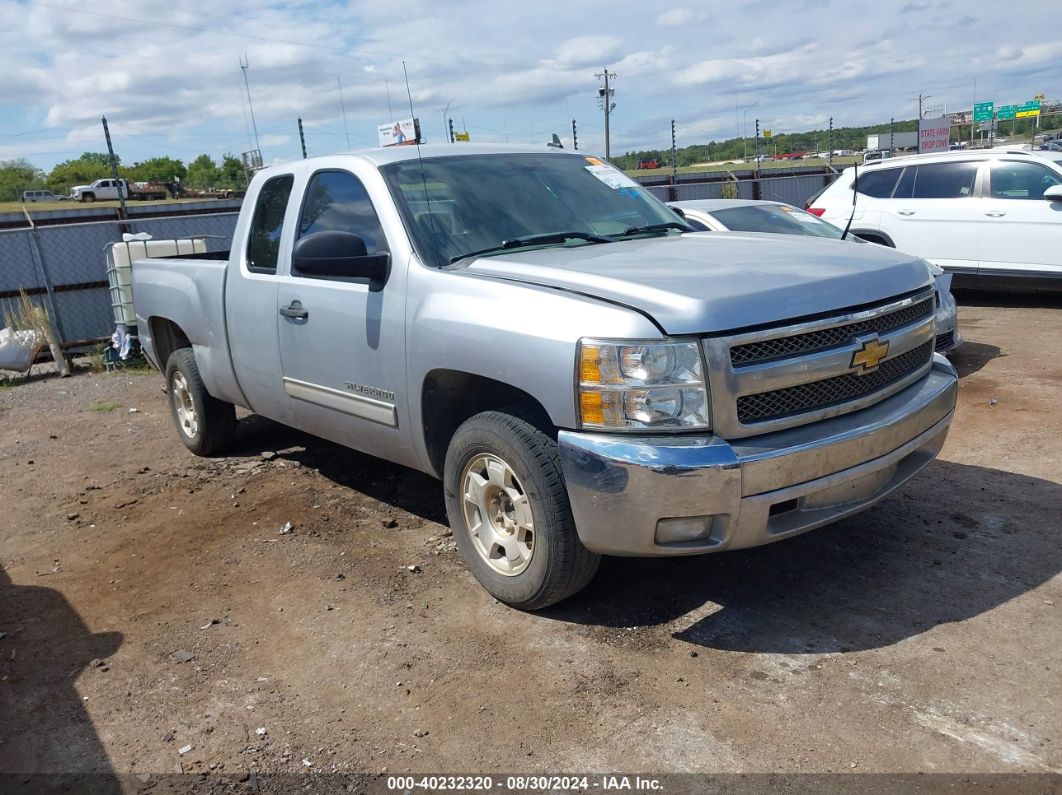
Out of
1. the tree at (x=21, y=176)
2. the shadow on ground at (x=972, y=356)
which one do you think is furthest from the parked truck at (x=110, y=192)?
the shadow on ground at (x=972, y=356)

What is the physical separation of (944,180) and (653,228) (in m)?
7.25

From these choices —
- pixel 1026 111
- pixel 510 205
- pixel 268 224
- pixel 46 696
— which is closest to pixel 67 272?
pixel 268 224

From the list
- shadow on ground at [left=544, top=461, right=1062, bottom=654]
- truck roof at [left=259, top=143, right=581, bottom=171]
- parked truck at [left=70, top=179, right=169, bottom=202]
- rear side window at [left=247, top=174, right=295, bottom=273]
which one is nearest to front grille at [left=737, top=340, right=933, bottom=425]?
shadow on ground at [left=544, top=461, right=1062, bottom=654]

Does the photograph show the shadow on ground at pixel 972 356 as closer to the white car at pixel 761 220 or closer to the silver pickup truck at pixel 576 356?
the white car at pixel 761 220

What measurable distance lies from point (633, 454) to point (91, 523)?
151 inches

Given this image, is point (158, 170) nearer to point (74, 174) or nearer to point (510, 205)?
point (74, 174)

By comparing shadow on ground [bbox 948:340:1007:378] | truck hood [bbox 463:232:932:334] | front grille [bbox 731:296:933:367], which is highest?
truck hood [bbox 463:232:932:334]

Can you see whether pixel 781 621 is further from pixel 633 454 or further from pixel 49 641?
pixel 49 641

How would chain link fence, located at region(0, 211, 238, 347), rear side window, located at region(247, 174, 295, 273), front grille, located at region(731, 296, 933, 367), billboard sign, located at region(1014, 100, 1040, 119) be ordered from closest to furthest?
front grille, located at region(731, 296, 933, 367)
rear side window, located at region(247, 174, 295, 273)
chain link fence, located at region(0, 211, 238, 347)
billboard sign, located at region(1014, 100, 1040, 119)

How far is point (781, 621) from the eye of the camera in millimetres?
3742

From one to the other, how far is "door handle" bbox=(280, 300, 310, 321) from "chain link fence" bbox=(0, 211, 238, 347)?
6.85 metres

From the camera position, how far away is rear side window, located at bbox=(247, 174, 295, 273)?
523 centimetres

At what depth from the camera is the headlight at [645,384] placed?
3252 millimetres

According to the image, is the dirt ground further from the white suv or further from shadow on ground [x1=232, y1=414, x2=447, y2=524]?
the white suv
